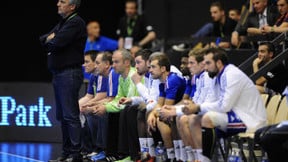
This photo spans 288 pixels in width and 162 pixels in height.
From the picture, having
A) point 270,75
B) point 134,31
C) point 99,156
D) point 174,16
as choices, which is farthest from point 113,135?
point 174,16

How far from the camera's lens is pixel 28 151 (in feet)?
42.1

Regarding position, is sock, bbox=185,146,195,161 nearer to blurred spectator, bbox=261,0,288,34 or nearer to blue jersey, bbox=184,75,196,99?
blue jersey, bbox=184,75,196,99

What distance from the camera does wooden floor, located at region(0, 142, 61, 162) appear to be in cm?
1186

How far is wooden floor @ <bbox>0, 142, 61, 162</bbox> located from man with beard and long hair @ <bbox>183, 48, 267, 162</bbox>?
307 centimetres

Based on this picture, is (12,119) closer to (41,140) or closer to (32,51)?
(41,140)

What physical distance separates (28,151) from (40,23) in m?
6.35

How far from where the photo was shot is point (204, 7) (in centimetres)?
1825

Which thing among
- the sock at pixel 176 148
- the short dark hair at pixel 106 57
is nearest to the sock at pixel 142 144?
the sock at pixel 176 148

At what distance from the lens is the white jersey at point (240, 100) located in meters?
9.21

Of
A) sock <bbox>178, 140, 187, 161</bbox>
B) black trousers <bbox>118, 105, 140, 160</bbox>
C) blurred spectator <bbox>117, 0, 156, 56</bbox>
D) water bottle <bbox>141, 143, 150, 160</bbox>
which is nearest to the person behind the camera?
sock <bbox>178, 140, 187, 161</bbox>

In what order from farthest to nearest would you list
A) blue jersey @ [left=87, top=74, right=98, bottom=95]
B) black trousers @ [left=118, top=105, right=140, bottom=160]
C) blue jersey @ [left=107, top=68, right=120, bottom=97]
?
blue jersey @ [left=87, top=74, right=98, bottom=95] < blue jersey @ [left=107, top=68, right=120, bottom=97] < black trousers @ [left=118, top=105, right=140, bottom=160]

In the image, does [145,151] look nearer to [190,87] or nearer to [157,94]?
[157,94]

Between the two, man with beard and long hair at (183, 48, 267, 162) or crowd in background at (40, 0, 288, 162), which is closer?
man with beard and long hair at (183, 48, 267, 162)

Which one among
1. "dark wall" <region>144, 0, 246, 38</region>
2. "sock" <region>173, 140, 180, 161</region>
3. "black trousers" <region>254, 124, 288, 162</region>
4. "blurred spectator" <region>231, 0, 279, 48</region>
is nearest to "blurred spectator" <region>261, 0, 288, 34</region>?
"blurred spectator" <region>231, 0, 279, 48</region>
